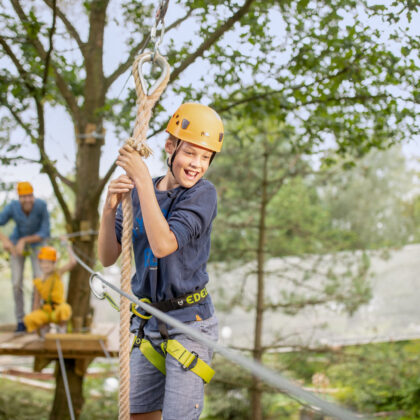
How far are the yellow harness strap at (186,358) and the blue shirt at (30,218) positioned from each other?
3.14 metres

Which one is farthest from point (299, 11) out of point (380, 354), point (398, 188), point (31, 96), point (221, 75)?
point (398, 188)

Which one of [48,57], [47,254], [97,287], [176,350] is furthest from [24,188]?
A: [176,350]

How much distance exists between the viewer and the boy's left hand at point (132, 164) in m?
1.55

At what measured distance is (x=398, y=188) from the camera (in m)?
15.3

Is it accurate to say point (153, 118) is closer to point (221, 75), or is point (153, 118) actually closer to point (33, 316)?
point (221, 75)

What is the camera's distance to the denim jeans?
1.60 m

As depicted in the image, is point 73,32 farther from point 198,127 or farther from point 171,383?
point 171,383

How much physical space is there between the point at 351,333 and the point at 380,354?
2347 mm

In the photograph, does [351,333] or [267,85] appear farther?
[351,333]

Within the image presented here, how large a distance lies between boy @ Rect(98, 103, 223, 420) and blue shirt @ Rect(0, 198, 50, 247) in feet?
9.64

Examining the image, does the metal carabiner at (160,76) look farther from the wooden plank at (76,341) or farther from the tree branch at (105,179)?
the tree branch at (105,179)

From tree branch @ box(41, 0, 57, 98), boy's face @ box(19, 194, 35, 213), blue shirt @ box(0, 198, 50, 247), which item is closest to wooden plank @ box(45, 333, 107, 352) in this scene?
blue shirt @ box(0, 198, 50, 247)

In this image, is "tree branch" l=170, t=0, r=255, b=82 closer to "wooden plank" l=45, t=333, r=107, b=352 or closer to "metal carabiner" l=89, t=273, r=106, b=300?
"wooden plank" l=45, t=333, r=107, b=352

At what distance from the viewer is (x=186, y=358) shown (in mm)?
1626
